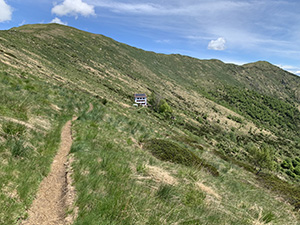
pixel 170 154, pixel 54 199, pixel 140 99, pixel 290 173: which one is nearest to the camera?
→ pixel 54 199

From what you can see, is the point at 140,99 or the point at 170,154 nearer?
the point at 170,154

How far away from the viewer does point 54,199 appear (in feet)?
13.1

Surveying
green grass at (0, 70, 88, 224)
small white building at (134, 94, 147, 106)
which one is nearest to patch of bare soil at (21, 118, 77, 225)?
green grass at (0, 70, 88, 224)

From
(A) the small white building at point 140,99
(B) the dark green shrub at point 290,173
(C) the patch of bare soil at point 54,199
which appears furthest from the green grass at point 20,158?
(B) the dark green shrub at point 290,173

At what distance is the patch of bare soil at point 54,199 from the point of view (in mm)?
3346

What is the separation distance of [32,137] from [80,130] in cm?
330

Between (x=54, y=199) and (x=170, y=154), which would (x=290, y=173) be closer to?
(x=170, y=154)

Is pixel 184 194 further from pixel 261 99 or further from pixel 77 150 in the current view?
pixel 261 99

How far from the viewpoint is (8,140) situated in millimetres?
5270

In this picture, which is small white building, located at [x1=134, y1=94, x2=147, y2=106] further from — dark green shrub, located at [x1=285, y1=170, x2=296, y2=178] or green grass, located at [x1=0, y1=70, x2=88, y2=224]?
green grass, located at [x1=0, y1=70, x2=88, y2=224]

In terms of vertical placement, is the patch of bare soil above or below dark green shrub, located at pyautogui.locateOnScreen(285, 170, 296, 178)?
above

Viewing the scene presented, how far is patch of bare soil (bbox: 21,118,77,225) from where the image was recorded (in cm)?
335

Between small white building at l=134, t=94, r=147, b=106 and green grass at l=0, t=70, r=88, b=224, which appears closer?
green grass at l=0, t=70, r=88, b=224

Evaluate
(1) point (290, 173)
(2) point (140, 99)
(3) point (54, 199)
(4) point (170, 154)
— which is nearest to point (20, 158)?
(3) point (54, 199)
